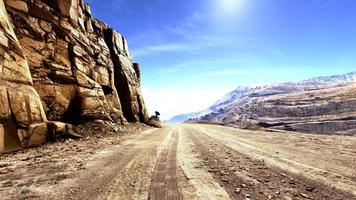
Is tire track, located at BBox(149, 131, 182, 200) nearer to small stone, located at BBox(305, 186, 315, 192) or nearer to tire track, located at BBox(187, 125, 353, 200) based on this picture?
tire track, located at BBox(187, 125, 353, 200)

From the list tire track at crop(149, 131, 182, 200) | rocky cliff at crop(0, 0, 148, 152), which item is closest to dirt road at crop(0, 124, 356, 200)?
tire track at crop(149, 131, 182, 200)

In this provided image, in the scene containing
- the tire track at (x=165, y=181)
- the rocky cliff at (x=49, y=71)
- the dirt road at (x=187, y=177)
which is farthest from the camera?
the rocky cliff at (x=49, y=71)

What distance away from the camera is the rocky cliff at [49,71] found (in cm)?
1367

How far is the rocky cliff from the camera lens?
44.8 feet

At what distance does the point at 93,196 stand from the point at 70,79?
57.0 feet

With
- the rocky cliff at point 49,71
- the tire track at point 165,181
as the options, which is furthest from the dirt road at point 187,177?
the rocky cliff at point 49,71

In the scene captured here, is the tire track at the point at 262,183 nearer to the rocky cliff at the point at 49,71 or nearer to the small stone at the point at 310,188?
the small stone at the point at 310,188

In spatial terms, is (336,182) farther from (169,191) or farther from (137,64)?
(137,64)

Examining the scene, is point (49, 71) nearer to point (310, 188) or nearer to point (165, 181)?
point (165, 181)

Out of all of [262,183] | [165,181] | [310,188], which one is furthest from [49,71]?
[310,188]

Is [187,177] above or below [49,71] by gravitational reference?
below

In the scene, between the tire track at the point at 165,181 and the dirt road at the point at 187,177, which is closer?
the tire track at the point at 165,181

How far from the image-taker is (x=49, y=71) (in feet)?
64.2

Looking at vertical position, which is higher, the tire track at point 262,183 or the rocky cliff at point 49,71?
the rocky cliff at point 49,71
